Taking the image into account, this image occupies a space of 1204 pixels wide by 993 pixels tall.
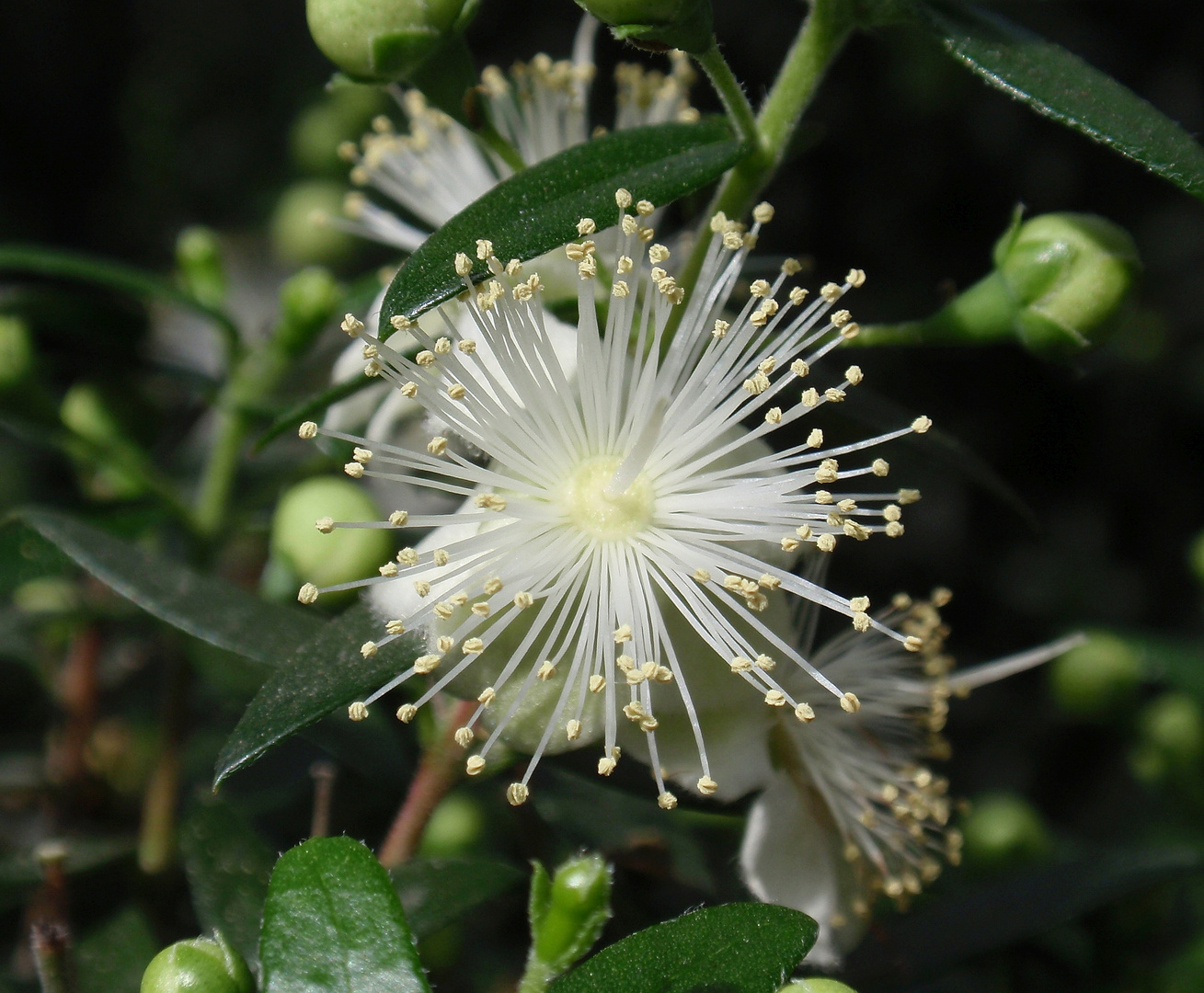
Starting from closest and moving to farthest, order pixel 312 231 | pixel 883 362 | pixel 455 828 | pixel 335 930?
pixel 335 930
pixel 455 828
pixel 312 231
pixel 883 362

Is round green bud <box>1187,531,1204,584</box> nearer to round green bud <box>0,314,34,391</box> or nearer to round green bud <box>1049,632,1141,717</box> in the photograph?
round green bud <box>1049,632,1141,717</box>

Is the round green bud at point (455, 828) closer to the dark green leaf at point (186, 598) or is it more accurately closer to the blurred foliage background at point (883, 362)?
the blurred foliage background at point (883, 362)

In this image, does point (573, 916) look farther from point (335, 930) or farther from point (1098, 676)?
point (1098, 676)

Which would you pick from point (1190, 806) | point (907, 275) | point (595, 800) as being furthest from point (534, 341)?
point (907, 275)

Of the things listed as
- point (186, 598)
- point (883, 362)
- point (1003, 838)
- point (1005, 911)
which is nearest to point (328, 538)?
point (186, 598)

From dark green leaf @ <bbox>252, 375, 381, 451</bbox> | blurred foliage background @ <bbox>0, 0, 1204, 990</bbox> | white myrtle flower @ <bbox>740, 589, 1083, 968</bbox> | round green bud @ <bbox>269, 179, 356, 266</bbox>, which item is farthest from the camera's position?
round green bud @ <bbox>269, 179, 356, 266</bbox>

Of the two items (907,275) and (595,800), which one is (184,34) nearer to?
(907,275)

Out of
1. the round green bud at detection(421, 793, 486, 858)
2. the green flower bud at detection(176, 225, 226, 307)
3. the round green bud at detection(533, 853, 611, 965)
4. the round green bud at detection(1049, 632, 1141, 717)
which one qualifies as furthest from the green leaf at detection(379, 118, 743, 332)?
the round green bud at detection(1049, 632, 1141, 717)
